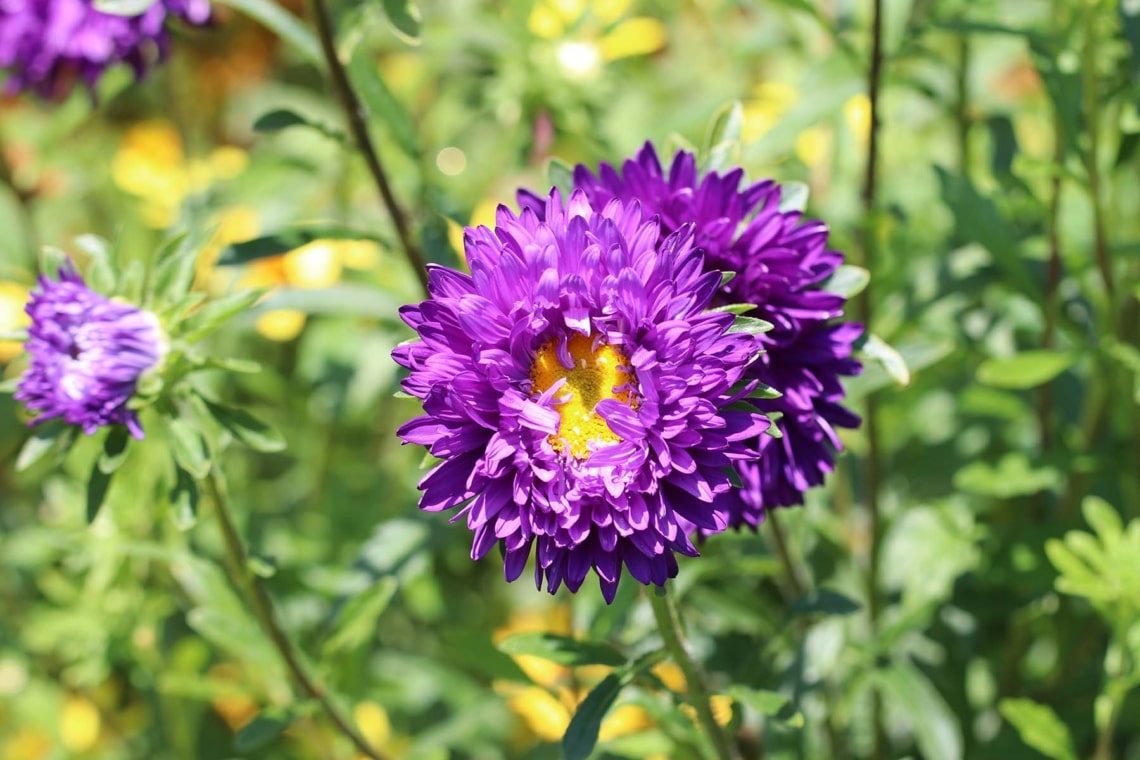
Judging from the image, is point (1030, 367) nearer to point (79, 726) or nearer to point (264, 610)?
point (264, 610)

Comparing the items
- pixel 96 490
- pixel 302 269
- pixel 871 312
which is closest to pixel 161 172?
pixel 302 269

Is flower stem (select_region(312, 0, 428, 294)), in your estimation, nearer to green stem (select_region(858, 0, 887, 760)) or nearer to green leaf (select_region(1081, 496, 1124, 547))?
green stem (select_region(858, 0, 887, 760))

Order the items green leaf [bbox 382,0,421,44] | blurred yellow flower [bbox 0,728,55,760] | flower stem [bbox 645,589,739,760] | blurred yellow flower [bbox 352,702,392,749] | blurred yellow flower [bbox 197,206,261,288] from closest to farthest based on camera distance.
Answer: flower stem [bbox 645,589,739,760] → green leaf [bbox 382,0,421,44] → blurred yellow flower [bbox 352,702,392,749] → blurred yellow flower [bbox 0,728,55,760] → blurred yellow flower [bbox 197,206,261,288]

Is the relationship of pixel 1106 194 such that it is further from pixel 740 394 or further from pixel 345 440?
pixel 345 440

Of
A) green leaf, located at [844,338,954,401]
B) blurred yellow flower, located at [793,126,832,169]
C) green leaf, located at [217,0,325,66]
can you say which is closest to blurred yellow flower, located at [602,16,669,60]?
blurred yellow flower, located at [793,126,832,169]

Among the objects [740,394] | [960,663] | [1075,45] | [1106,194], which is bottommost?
[960,663]

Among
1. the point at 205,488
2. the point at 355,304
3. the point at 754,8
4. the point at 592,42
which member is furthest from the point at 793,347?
the point at 754,8
